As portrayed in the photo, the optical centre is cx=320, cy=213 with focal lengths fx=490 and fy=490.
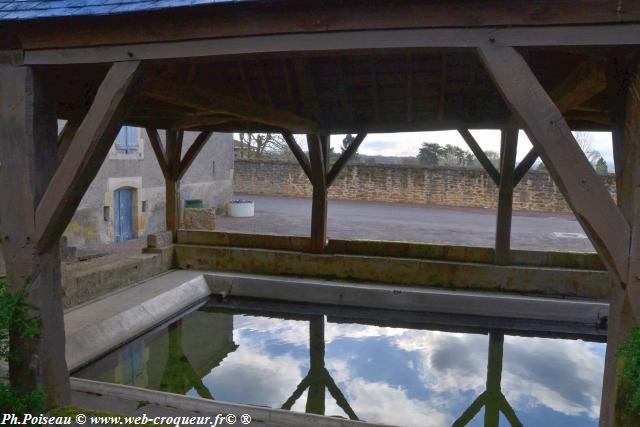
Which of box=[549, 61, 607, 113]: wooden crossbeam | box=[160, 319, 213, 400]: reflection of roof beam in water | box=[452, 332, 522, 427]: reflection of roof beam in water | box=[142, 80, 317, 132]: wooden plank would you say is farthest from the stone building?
box=[549, 61, 607, 113]: wooden crossbeam

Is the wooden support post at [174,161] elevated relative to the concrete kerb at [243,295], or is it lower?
elevated

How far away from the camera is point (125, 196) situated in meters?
10.9

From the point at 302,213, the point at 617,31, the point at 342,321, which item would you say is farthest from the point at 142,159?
the point at 617,31

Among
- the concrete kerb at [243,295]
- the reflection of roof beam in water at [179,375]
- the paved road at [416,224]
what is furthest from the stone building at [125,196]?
the reflection of roof beam in water at [179,375]

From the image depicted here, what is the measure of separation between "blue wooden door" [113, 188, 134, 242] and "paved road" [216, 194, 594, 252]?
2.22 metres

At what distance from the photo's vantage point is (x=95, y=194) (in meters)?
9.79

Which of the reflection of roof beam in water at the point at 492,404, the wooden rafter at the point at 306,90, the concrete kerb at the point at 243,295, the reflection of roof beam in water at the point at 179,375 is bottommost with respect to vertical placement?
the reflection of roof beam in water at the point at 492,404

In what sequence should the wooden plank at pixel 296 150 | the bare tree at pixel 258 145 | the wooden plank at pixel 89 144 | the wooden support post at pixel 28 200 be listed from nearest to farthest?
1. the wooden plank at pixel 89 144
2. the wooden support post at pixel 28 200
3. the wooden plank at pixel 296 150
4. the bare tree at pixel 258 145

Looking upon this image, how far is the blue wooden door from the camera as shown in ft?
34.8

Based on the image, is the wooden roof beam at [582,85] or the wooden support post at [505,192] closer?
the wooden roof beam at [582,85]

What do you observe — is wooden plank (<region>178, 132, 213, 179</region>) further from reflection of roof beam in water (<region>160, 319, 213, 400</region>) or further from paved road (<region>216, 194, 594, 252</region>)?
paved road (<region>216, 194, 594, 252</region>)

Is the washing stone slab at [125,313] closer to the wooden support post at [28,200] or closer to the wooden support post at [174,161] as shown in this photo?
the wooden support post at [174,161]

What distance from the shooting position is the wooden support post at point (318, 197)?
726 centimetres

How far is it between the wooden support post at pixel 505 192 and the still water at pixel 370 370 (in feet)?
4.58
